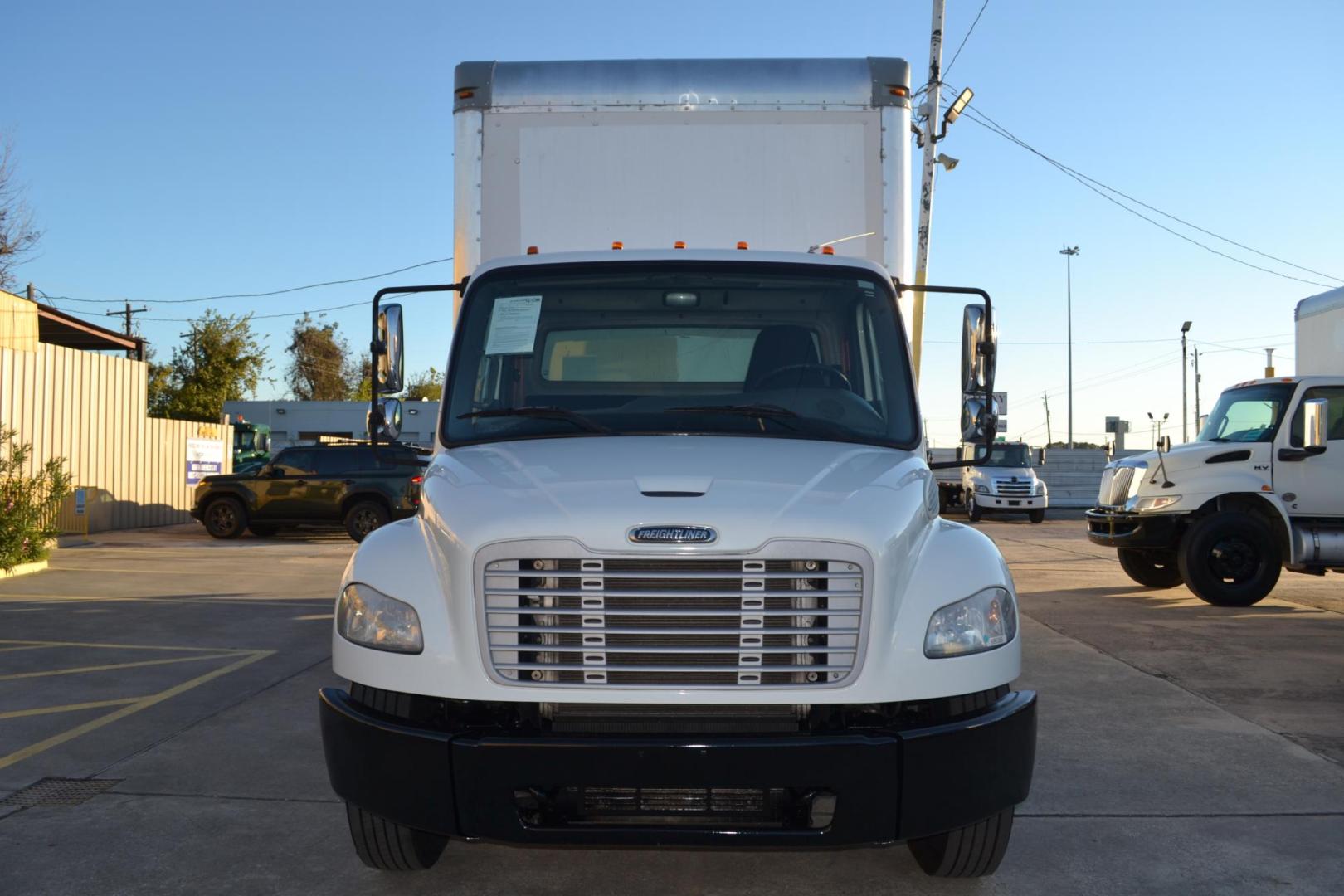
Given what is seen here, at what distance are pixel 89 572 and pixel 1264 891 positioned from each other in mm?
13607

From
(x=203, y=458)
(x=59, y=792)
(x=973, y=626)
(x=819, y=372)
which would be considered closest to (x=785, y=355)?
(x=819, y=372)

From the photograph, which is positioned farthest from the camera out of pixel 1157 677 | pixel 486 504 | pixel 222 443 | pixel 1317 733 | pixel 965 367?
pixel 222 443

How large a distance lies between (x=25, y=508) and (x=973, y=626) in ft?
42.7

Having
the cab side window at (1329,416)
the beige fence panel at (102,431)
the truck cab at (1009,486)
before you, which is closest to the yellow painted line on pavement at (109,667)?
the cab side window at (1329,416)

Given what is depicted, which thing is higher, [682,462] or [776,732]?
[682,462]

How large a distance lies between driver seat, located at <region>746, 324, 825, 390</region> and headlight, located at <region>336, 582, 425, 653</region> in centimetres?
170

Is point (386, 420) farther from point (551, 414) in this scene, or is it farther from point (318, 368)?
point (318, 368)

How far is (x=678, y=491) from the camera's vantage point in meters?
3.65

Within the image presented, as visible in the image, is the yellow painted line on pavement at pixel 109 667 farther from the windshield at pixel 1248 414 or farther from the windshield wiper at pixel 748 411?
the windshield at pixel 1248 414

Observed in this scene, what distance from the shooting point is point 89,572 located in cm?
1430

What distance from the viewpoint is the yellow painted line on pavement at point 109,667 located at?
7.68 metres

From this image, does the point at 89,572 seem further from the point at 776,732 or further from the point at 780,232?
the point at 776,732

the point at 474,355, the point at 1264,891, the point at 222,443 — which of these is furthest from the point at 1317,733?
the point at 222,443

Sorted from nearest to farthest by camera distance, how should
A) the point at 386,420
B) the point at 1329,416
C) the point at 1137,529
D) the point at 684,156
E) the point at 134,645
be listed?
the point at 386,420 → the point at 684,156 → the point at 134,645 → the point at 1329,416 → the point at 1137,529
